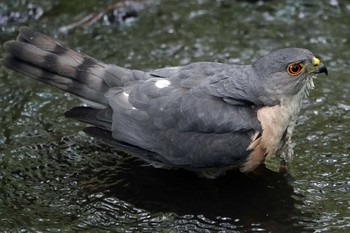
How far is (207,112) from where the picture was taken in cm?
580

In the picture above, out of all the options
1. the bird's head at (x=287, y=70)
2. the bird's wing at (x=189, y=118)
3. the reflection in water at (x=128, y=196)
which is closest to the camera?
the reflection in water at (x=128, y=196)

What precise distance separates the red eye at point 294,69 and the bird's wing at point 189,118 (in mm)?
366

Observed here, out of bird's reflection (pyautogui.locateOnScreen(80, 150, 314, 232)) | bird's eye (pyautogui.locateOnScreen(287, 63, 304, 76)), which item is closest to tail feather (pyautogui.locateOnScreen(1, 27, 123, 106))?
bird's reflection (pyautogui.locateOnScreen(80, 150, 314, 232))

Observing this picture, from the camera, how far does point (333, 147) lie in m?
6.29

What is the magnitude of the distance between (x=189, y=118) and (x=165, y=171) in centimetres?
63

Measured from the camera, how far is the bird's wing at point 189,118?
18.7 feet

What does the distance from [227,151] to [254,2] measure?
12.1ft

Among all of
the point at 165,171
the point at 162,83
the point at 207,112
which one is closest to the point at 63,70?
the point at 162,83

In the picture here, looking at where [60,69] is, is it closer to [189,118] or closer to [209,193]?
[189,118]

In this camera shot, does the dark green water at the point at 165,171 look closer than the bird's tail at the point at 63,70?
Yes

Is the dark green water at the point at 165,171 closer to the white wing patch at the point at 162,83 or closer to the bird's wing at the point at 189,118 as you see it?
the bird's wing at the point at 189,118

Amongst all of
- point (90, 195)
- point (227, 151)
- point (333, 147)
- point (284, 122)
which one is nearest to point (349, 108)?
point (333, 147)

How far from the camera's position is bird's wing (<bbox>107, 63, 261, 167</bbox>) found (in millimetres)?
5711

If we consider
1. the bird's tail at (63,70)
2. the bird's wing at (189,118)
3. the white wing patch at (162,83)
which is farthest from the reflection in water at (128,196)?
the white wing patch at (162,83)
